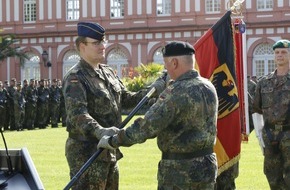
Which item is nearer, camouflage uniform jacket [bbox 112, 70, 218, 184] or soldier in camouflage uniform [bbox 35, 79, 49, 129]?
camouflage uniform jacket [bbox 112, 70, 218, 184]

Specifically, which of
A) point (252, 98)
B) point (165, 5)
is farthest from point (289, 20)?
point (252, 98)

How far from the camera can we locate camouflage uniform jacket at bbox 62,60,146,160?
21.8 ft

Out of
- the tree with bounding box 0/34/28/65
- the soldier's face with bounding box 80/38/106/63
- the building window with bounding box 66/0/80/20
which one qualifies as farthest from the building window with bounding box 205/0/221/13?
the soldier's face with bounding box 80/38/106/63

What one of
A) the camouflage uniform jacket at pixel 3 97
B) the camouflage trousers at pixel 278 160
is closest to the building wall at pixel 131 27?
the camouflage uniform jacket at pixel 3 97

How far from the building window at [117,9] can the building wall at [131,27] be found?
0.93ft

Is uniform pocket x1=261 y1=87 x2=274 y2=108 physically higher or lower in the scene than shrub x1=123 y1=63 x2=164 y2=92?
higher

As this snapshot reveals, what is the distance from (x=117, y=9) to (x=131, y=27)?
5.69 feet

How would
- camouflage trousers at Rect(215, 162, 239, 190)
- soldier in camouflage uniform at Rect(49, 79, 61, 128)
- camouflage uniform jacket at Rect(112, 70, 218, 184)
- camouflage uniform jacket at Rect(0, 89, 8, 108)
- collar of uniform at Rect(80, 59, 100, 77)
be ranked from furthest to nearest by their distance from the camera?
soldier in camouflage uniform at Rect(49, 79, 61, 128) → camouflage uniform jacket at Rect(0, 89, 8, 108) → camouflage trousers at Rect(215, 162, 239, 190) → collar of uniform at Rect(80, 59, 100, 77) → camouflage uniform jacket at Rect(112, 70, 218, 184)

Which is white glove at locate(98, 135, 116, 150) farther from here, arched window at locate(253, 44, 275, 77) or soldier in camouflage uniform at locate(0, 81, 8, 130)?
arched window at locate(253, 44, 275, 77)

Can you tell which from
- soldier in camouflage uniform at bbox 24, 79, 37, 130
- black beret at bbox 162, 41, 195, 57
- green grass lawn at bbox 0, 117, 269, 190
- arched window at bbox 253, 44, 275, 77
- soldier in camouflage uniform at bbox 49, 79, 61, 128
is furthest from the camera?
arched window at bbox 253, 44, 275, 77

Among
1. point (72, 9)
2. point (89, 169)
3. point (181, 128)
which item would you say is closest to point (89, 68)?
Answer: point (89, 169)

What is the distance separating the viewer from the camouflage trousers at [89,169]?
22.0 feet

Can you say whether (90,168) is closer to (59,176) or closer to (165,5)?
(59,176)

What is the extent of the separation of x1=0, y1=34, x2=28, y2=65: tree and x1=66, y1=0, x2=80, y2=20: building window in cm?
362
